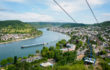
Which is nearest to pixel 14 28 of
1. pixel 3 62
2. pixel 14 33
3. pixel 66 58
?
pixel 14 33

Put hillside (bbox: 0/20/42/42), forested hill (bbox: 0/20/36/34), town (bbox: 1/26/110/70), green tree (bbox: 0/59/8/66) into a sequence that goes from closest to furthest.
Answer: town (bbox: 1/26/110/70) < green tree (bbox: 0/59/8/66) < hillside (bbox: 0/20/42/42) < forested hill (bbox: 0/20/36/34)

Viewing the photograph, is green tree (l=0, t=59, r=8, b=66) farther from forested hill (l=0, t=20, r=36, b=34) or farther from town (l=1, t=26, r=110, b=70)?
forested hill (l=0, t=20, r=36, b=34)

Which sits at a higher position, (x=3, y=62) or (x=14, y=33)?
(x=14, y=33)

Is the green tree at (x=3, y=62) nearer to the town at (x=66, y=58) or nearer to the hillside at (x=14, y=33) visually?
the town at (x=66, y=58)

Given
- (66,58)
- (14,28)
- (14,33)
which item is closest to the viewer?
(66,58)

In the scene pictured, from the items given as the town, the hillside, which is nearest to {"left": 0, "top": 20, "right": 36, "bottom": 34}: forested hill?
the hillside

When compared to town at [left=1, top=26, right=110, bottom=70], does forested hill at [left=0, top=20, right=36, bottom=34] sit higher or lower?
higher

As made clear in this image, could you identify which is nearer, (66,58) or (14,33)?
(66,58)

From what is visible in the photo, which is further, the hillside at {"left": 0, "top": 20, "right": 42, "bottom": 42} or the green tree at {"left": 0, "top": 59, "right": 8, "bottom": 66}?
the hillside at {"left": 0, "top": 20, "right": 42, "bottom": 42}

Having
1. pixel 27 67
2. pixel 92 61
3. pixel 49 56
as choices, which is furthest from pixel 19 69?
pixel 92 61

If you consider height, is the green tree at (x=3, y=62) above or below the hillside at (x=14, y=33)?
below

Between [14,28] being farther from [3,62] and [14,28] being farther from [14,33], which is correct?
[3,62]

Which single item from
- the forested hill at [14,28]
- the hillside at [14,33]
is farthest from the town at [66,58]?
the forested hill at [14,28]
